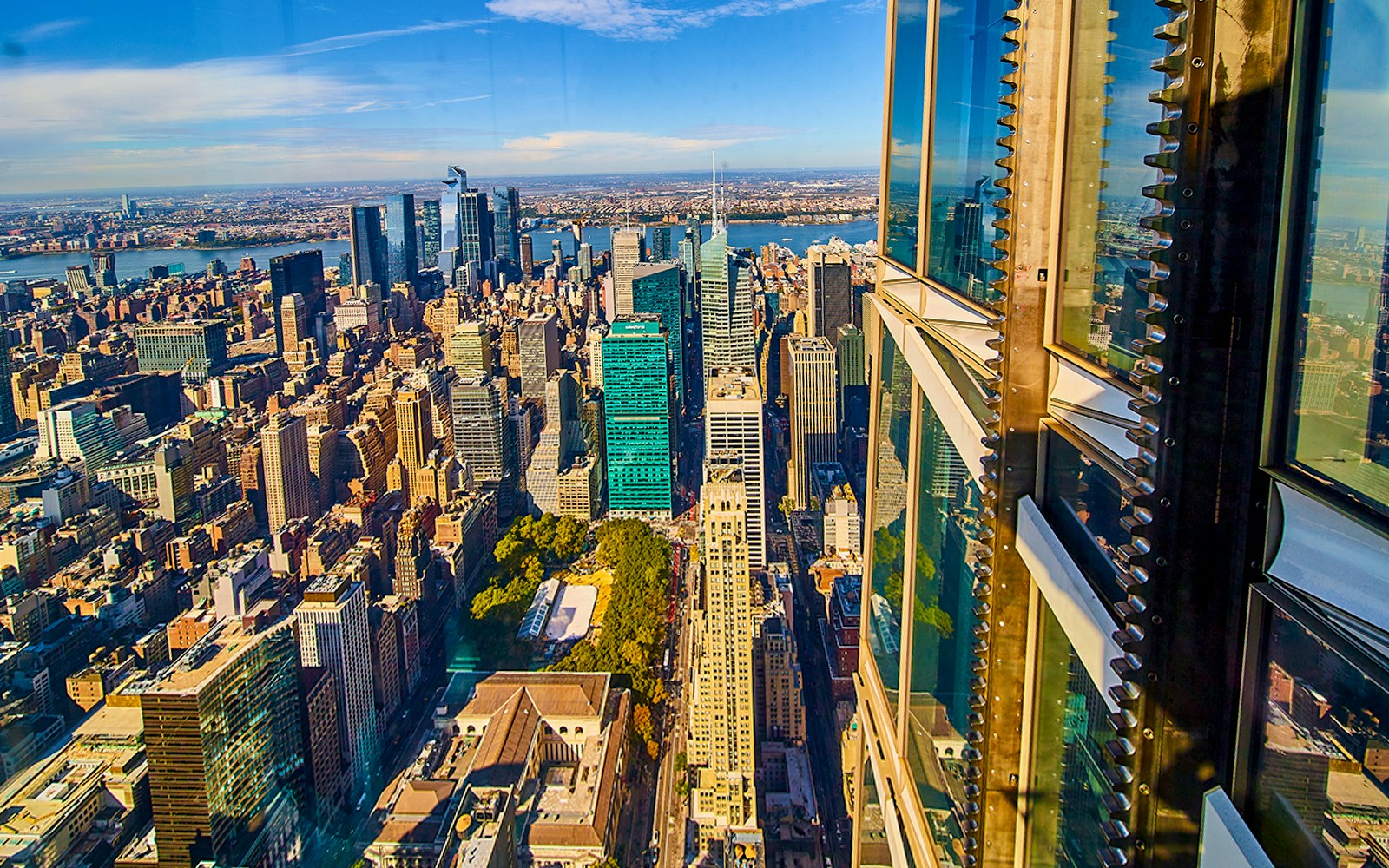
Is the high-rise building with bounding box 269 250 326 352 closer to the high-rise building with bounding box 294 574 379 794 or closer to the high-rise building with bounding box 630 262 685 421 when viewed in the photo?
the high-rise building with bounding box 630 262 685 421

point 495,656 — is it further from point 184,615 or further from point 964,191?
point 964,191

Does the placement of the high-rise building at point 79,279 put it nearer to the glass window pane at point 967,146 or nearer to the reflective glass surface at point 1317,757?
the glass window pane at point 967,146

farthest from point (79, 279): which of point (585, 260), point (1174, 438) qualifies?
point (1174, 438)

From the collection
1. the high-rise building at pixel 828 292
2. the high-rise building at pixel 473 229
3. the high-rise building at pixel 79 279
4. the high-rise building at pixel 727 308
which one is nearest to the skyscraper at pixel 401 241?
the high-rise building at pixel 473 229

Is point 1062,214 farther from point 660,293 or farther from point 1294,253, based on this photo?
point 660,293

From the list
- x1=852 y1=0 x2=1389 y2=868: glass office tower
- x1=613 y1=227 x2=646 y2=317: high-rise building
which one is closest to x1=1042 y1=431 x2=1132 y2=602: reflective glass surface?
x1=852 y1=0 x2=1389 y2=868: glass office tower

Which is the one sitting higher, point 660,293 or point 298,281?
point 298,281
